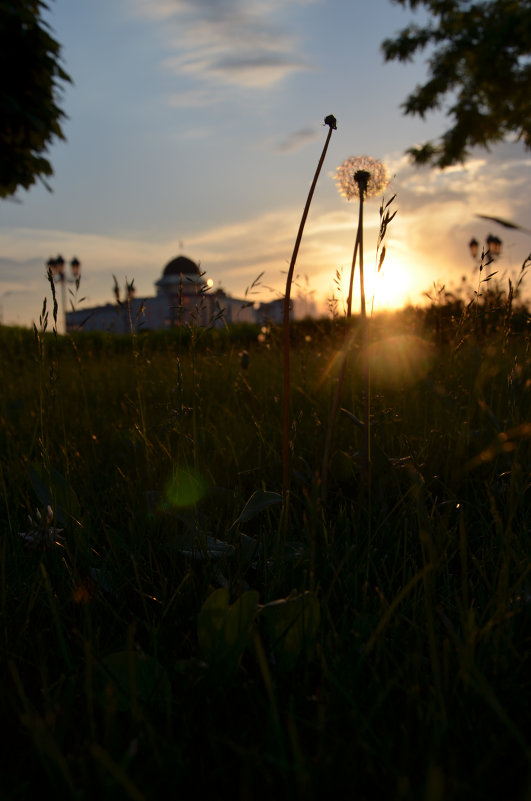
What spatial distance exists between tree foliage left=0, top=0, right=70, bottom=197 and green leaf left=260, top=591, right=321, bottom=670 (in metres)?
13.6

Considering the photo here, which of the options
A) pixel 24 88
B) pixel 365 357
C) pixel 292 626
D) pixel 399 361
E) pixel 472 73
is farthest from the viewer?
pixel 472 73

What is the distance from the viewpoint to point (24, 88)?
12.2m

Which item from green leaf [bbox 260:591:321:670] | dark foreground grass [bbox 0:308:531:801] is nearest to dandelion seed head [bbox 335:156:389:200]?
A: dark foreground grass [bbox 0:308:531:801]

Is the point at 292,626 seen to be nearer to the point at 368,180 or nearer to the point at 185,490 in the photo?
the point at 185,490

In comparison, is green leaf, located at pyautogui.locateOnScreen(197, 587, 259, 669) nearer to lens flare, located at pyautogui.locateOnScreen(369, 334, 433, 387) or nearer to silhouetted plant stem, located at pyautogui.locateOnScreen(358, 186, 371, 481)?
silhouetted plant stem, located at pyautogui.locateOnScreen(358, 186, 371, 481)

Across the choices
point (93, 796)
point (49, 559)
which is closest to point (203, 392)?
point (49, 559)

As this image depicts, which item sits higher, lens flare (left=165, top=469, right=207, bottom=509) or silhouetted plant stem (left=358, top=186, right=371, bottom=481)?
silhouetted plant stem (left=358, top=186, right=371, bottom=481)

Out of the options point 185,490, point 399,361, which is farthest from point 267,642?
point 399,361

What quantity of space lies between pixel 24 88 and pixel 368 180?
13862 millimetres

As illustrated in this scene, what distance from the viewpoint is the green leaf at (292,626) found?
0.88 meters

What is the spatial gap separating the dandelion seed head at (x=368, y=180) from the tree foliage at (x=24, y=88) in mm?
12754

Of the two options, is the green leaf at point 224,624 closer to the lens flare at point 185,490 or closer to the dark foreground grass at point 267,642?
the dark foreground grass at point 267,642

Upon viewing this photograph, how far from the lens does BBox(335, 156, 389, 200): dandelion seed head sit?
1440mm

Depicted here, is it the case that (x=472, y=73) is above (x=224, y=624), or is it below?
above
